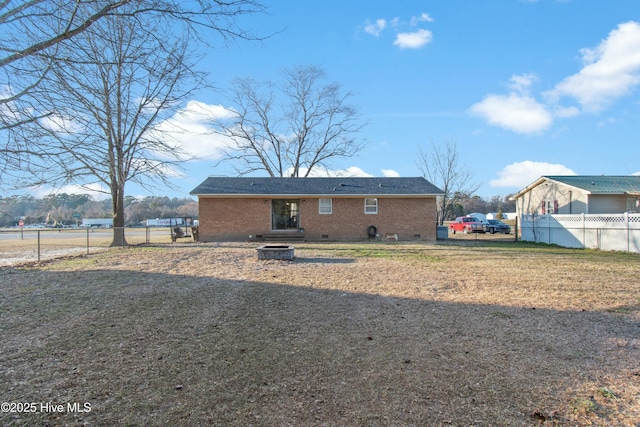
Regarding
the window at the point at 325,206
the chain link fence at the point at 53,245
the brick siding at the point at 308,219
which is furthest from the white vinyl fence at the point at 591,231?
the chain link fence at the point at 53,245

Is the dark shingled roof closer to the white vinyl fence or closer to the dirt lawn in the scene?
the white vinyl fence

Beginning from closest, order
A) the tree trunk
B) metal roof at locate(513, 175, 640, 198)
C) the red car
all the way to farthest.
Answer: the tree trunk < metal roof at locate(513, 175, 640, 198) < the red car

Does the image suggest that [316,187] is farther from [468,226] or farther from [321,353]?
[321,353]

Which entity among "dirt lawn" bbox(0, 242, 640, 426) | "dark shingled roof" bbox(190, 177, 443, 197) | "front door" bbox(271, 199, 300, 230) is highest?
"dark shingled roof" bbox(190, 177, 443, 197)

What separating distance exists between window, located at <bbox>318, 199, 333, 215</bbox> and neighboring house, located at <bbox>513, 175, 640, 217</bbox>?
1195 centimetres

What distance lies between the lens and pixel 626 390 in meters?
3.13

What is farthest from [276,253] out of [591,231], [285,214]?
[591,231]

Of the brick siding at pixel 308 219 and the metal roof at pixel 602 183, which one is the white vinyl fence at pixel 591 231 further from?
the brick siding at pixel 308 219

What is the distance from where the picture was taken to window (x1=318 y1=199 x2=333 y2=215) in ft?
67.2

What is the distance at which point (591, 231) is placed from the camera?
16188 mm

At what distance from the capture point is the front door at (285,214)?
20828 mm

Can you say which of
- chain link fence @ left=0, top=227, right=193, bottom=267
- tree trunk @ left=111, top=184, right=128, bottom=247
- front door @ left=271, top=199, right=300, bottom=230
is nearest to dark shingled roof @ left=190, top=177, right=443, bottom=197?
front door @ left=271, top=199, right=300, bottom=230

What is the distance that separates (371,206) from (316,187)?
3434mm

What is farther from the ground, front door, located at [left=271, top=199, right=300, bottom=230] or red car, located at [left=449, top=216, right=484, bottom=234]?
front door, located at [left=271, top=199, right=300, bottom=230]
